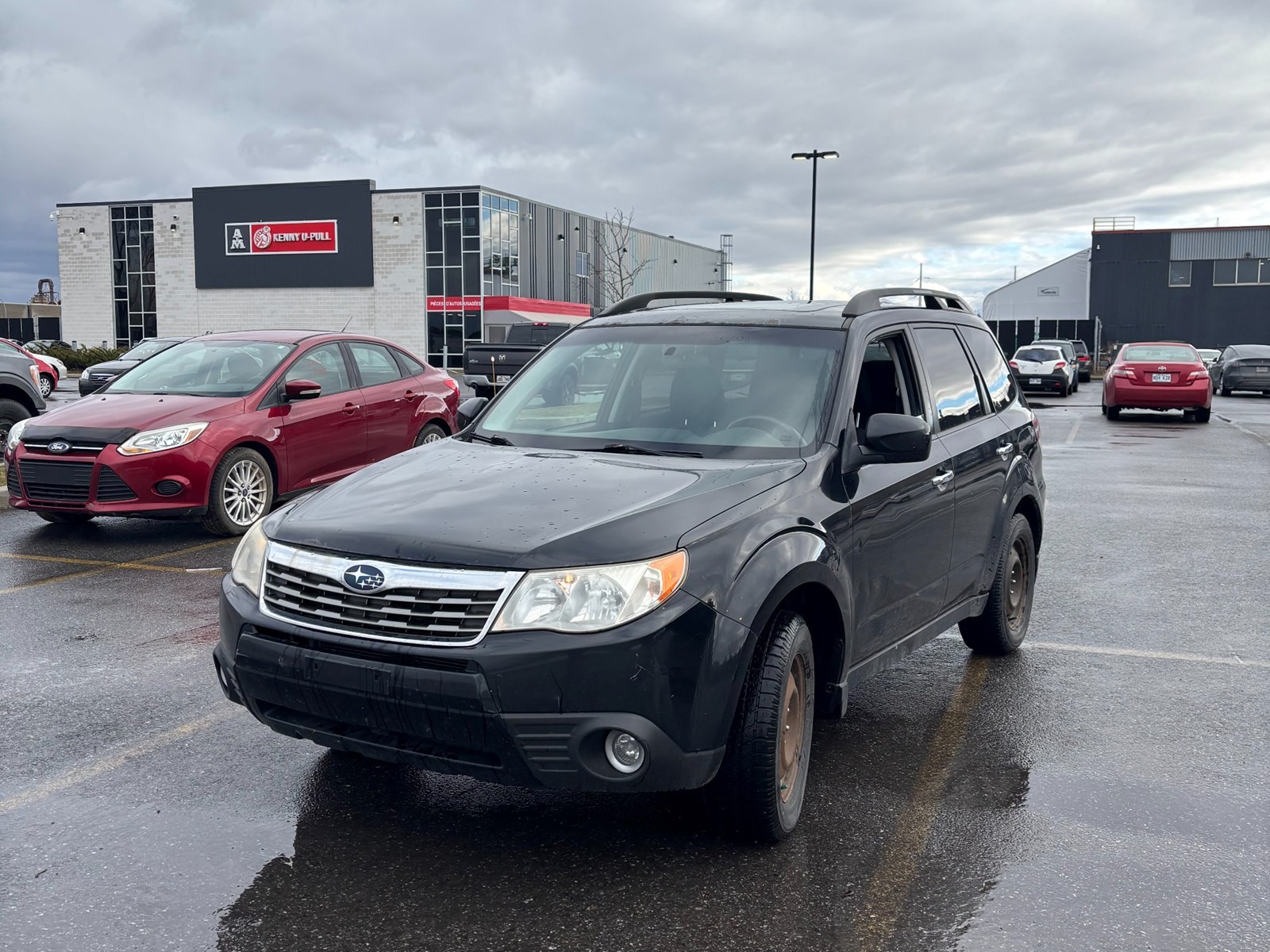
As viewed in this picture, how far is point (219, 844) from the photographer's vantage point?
145 inches

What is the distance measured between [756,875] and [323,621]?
57.9 inches

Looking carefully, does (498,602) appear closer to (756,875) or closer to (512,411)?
(756,875)

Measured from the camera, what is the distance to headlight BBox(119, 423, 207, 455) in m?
8.75

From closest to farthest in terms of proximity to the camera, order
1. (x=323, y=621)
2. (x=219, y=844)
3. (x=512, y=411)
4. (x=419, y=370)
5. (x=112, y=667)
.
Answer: (x=323, y=621)
(x=219, y=844)
(x=512, y=411)
(x=112, y=667)
(x=419, y=370)

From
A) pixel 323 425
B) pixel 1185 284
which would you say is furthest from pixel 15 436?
pixel 1185 284

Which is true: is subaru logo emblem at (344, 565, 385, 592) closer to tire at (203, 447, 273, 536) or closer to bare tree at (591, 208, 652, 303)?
tire at (203, 447, 273, 536)

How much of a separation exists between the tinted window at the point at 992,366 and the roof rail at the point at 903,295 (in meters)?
0.16

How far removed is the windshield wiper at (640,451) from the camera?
4.24 metres

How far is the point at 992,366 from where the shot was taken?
20.1 feet

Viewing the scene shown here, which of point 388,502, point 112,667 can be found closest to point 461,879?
point 388,502

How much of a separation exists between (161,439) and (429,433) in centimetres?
309

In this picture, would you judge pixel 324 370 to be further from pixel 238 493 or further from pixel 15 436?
pixel 15 436

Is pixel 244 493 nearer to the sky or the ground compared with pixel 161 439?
nearer to the ground

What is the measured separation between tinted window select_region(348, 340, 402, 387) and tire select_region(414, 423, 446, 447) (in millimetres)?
552
